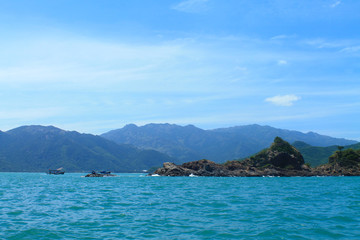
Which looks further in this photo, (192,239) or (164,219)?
(164,219)

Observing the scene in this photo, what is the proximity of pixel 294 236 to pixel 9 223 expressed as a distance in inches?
1031

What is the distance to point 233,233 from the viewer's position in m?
28.2

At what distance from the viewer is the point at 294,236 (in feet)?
89.9

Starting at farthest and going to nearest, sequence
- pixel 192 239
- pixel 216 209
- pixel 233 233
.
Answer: pixel 216 209
pixel 233 233
pixel 192 239

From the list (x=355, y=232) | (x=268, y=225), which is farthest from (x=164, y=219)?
(x=355, y=232)

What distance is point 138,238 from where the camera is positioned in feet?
86.5

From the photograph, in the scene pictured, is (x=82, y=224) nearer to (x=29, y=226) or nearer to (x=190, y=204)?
(x=29, y=226)

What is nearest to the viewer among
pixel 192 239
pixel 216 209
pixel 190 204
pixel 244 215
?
pixel 192 239

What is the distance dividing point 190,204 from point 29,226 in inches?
886

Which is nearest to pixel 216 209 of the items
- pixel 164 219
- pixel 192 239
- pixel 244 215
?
pixel 244 215

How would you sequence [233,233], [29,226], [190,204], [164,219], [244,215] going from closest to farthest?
[233,233], [29,226], [164,219], [244,215], [190,204]

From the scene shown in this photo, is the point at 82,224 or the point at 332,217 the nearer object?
the point at 82,224

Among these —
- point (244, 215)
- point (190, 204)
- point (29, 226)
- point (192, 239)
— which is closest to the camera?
point (192, 239)

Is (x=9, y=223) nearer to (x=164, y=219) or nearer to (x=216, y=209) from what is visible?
(x=164, y=219)
